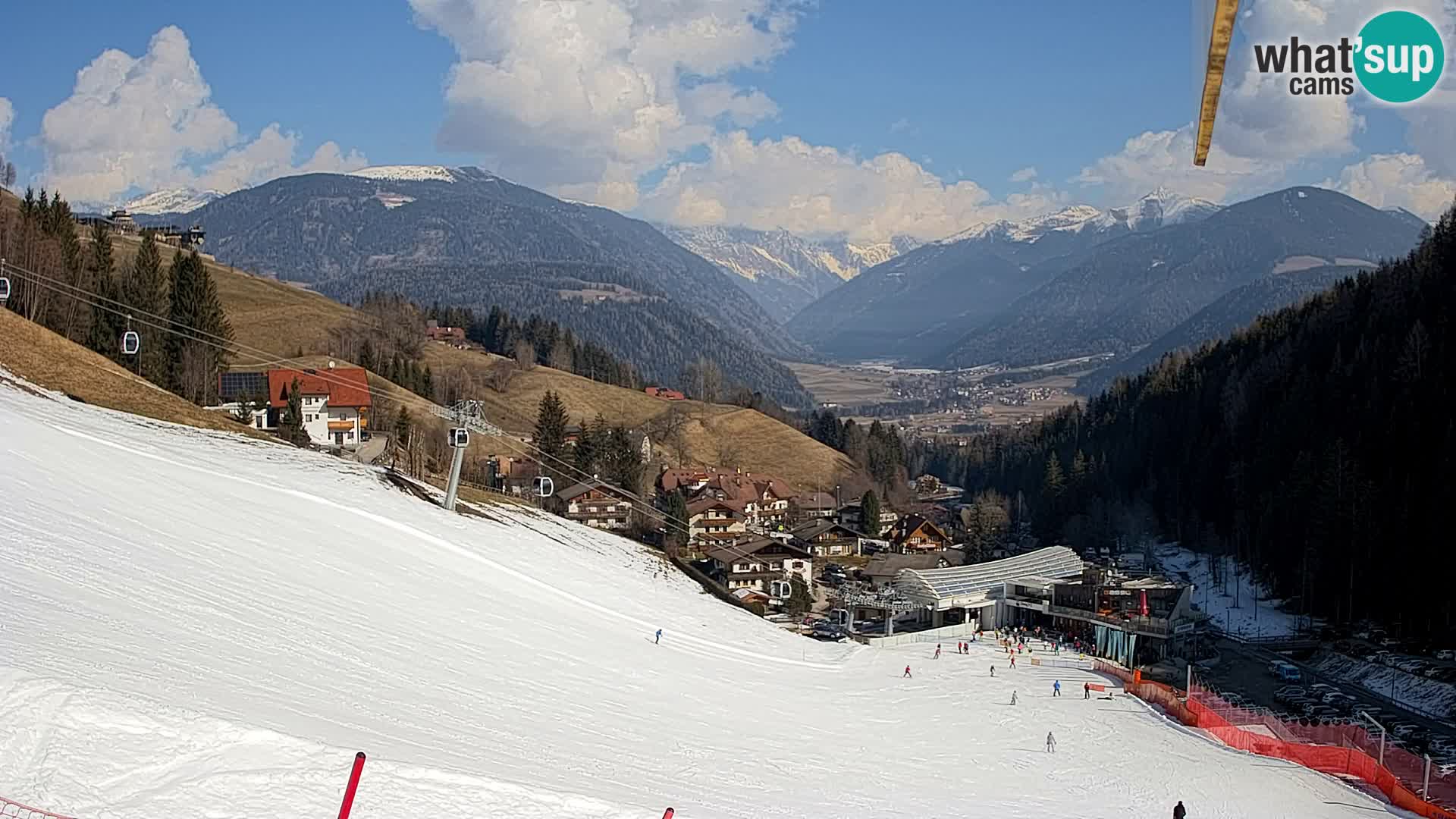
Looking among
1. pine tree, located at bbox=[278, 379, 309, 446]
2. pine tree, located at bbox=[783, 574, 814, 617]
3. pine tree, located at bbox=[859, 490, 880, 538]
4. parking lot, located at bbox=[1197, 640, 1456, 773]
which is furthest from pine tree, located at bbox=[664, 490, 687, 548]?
parking lot, located at bbox=[1197, 640, 1456, 773]

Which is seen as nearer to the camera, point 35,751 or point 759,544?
point 35,751

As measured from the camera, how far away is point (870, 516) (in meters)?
107

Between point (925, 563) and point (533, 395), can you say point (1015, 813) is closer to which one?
point (925, 563)

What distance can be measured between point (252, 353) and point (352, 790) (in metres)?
104

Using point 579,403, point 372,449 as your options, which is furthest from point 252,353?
point 372,449

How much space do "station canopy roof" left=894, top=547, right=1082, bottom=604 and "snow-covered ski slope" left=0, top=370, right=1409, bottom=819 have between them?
67.3 feet

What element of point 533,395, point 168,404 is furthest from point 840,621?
point 533,395

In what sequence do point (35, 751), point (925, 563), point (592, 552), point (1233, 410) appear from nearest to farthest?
point (35, 751) → point (592, 552) → point (925, 563) → point (1233, 410)

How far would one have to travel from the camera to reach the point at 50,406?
140 feet

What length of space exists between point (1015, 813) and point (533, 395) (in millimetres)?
115088

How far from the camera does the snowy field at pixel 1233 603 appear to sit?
68.1 m

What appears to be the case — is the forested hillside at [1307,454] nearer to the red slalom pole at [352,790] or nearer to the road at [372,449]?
the road at [372,449]

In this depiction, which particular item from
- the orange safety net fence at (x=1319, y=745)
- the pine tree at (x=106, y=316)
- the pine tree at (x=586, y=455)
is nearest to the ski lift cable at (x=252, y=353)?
the pine tree at (x=106, y=316)

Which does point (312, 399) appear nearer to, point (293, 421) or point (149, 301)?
point (293, 421)
